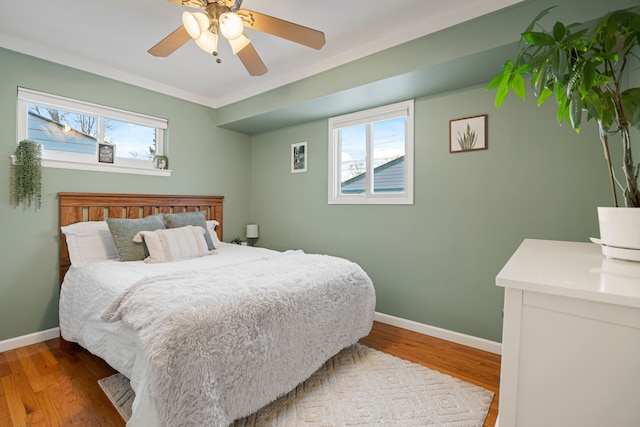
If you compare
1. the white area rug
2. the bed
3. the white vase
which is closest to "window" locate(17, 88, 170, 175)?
the bed

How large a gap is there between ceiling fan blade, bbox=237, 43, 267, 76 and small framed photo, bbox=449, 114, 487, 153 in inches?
66.4

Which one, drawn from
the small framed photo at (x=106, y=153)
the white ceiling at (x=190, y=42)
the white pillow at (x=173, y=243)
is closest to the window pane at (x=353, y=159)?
the white ceiling at (x=190, y=42)

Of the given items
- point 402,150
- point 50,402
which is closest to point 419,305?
point 402,150

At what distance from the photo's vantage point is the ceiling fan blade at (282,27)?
1673 mm

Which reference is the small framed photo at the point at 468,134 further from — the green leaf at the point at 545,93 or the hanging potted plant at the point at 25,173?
the hanging potted plant at the point at 25,173

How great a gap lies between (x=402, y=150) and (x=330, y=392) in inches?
87.7

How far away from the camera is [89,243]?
2533mm

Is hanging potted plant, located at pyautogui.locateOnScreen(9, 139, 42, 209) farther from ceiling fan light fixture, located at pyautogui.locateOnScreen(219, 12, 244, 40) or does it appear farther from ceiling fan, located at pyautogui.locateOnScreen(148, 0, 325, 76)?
ceiling fan light fixture, located at pyautogui.locateOnScreen(219, 12, 244, 40)

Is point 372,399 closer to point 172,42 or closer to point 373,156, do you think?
point 373,156

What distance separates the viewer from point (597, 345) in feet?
2.19

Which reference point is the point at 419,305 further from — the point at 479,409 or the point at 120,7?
the point at 120,7

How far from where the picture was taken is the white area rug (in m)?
1.61

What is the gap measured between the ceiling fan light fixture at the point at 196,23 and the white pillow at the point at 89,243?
196 centimetres

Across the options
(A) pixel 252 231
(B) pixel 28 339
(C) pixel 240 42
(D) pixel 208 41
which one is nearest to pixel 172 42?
(D) pixel 208 41
